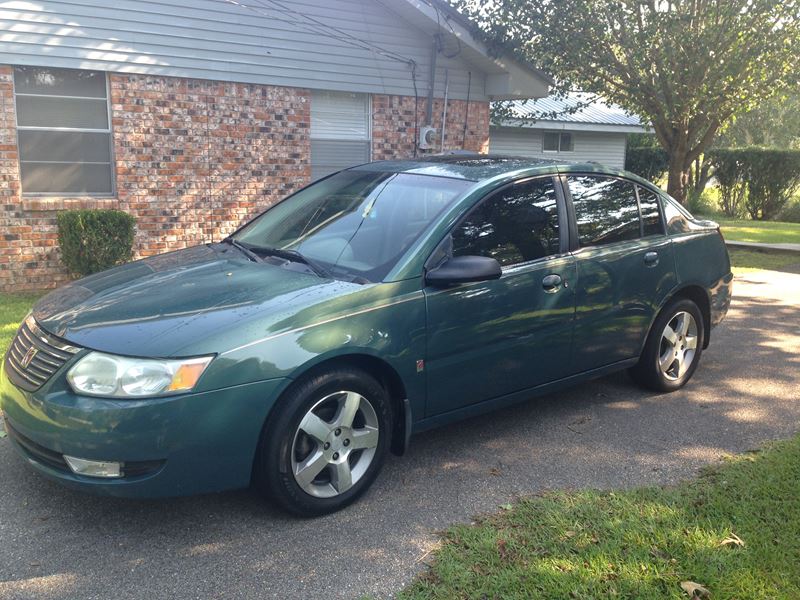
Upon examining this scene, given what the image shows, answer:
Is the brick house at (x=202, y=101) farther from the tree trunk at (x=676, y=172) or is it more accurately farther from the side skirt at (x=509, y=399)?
the side skirt at (x=509, y=399)

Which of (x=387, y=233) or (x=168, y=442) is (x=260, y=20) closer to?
(x=387, y=233)

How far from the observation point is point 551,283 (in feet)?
14.8

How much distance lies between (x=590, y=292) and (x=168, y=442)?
2745mm

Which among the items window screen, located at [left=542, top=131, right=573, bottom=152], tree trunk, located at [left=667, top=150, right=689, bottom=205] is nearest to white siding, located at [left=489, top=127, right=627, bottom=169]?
window screen, located at [left=542, top=131, right=573, bottom=152]

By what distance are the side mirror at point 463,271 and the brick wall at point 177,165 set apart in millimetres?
6873

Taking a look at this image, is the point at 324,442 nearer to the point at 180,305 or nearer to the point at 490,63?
the point at 180,305

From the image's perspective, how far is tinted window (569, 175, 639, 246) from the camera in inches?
192

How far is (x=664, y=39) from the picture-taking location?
11.5 meters

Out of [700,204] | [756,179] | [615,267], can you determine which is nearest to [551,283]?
[615,267]

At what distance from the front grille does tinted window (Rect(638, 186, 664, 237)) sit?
380cm

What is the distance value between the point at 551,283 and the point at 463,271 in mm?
812

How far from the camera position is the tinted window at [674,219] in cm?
548

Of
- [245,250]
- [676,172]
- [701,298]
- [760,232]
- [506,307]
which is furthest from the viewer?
[760,232]

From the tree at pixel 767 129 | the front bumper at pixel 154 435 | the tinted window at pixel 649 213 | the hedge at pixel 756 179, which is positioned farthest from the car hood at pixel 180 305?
the tree at pixel 767 129
